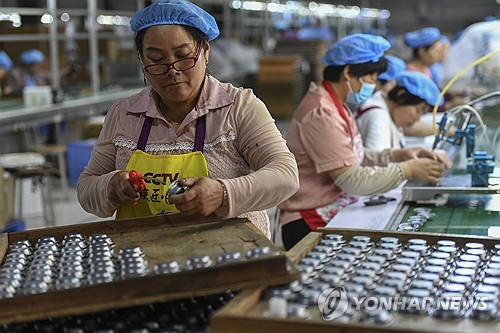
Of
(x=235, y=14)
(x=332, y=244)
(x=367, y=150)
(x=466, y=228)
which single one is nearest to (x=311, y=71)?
(x=235, y=14)

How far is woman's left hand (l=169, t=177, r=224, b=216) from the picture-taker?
66.3 inches

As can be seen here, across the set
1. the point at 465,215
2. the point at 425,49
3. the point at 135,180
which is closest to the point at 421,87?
the point at 465,215

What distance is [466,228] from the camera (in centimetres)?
248

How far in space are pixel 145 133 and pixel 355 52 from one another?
4.43 ft

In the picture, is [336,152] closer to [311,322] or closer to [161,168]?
[161,168]

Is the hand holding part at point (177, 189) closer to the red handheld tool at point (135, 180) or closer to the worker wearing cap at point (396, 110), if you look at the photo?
the red handheld tool at point (135, 180)

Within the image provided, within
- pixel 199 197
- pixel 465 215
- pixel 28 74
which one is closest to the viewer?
pixel 199 197

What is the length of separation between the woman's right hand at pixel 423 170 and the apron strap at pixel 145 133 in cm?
134

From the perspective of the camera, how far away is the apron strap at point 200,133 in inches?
80.3

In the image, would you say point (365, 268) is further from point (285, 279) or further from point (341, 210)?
point (341, 210)

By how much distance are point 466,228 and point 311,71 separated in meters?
10.6

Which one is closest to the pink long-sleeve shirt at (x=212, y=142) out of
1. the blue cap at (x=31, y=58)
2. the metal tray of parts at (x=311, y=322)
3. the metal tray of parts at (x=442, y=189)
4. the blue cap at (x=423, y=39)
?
the metal tray of parts at (x=311, y=322)

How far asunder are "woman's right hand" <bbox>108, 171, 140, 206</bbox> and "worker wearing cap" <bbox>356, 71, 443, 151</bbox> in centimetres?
198

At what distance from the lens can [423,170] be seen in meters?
3.05
